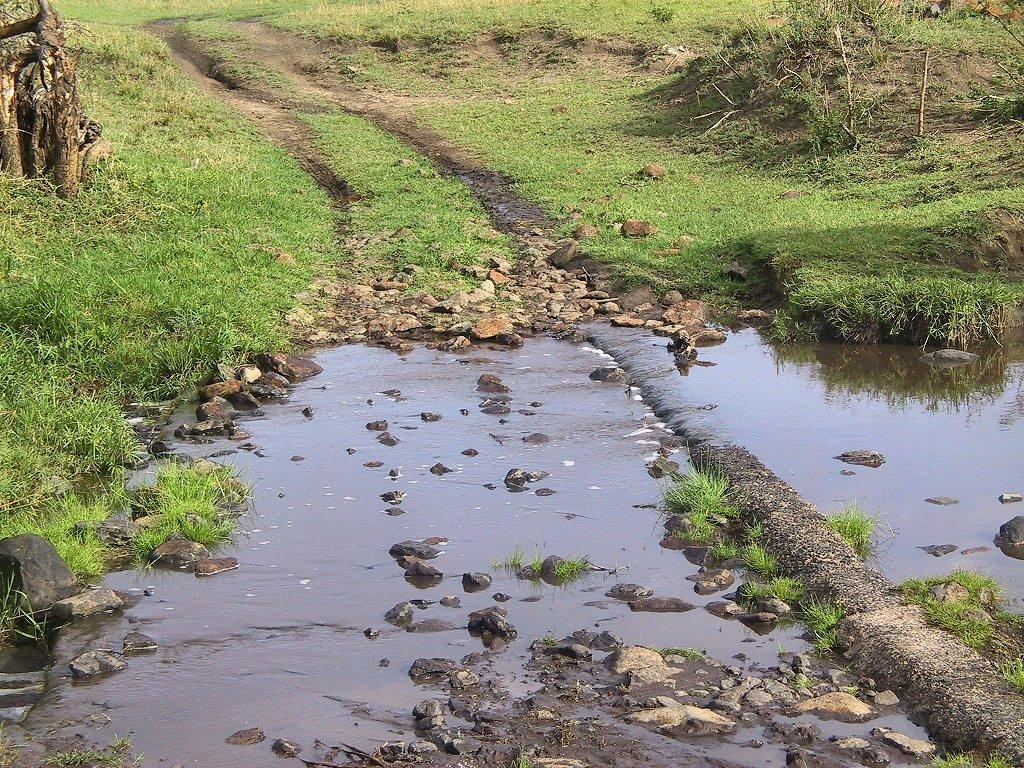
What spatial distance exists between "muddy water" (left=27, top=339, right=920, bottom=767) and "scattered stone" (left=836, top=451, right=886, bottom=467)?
121 centimetres

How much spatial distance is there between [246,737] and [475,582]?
5.22 feet

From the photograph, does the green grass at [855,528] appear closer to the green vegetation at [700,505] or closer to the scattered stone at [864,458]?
the green vegetation at [700,505]

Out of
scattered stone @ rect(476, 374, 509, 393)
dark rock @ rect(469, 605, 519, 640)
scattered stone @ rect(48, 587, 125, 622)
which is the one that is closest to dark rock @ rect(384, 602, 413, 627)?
dark rock @ rect(469, 605, 519, 640)

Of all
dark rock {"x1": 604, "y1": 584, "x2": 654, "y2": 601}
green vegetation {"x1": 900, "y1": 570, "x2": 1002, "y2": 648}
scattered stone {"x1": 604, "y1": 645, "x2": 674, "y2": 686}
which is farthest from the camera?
dark rock {"x1": 604, "y1": 584, "x2": 654, "y2": 601}

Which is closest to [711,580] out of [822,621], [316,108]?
[822,621]

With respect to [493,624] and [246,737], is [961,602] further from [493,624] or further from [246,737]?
[246,737]

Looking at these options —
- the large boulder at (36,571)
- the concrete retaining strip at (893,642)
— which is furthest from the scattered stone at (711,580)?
the large boulder at (36,571)

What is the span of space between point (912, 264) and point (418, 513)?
6.07 metres

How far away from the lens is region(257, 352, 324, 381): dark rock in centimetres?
910

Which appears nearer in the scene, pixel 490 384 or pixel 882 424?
pixel 882 424

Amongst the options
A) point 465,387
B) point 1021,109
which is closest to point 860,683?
point 465,387

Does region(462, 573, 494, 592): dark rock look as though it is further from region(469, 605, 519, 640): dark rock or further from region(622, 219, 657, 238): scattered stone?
region(622, 219, 657, 238): scattered stone

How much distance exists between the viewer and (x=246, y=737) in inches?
172

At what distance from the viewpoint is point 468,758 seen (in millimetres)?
4180
